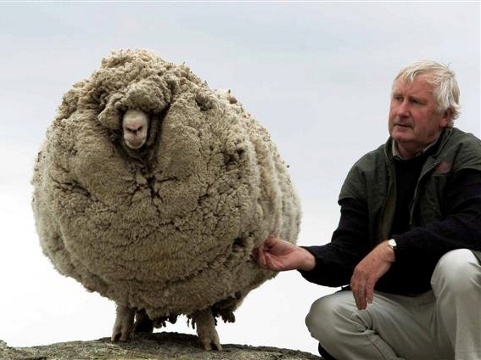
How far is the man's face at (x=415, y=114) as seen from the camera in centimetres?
654

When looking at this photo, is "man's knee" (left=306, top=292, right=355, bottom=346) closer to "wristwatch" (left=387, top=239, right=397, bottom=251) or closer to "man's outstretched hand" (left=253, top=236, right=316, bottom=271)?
"man's outstretched hand" (left=253, top=236, right=316, bottom=271)

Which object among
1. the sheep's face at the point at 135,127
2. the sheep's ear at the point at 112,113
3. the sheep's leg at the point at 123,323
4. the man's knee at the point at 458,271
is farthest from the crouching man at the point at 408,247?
the sheep's ear at the point at 112,113

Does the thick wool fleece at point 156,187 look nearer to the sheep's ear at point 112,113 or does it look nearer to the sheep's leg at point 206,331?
the sheep's ear at point 112,113

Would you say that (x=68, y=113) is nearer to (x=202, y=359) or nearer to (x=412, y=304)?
(x=202, y=359)

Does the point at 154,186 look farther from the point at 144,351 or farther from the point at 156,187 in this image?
the point at 144,351

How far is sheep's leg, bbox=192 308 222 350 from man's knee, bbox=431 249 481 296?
1.41m

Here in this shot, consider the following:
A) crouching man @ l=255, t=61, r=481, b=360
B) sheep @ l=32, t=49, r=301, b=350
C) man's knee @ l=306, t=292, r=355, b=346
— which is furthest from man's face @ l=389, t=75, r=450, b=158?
man's knee @ l=306, t=292, r=355, b=346

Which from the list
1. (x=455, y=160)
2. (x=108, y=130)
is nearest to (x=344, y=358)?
(x=455, y=160)

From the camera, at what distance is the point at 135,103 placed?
5.96 meters

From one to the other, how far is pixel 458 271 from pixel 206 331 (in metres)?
1.58

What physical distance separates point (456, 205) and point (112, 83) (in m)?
2.14

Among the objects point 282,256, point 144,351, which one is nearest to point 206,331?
point 144,351

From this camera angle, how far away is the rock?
629 cm

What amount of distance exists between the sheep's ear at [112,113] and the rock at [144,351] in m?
1.36
